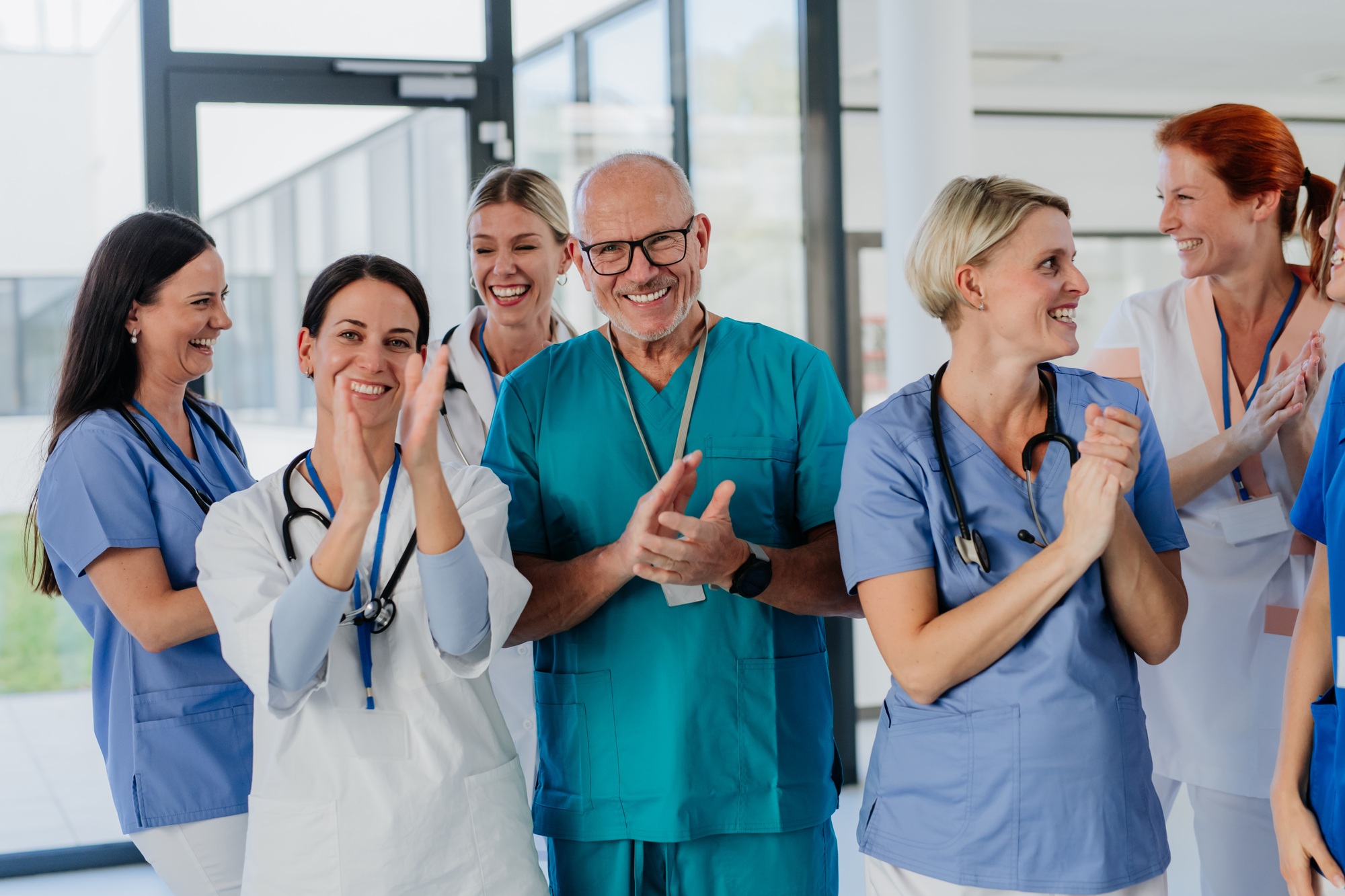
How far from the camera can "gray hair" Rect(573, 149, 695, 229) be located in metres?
1.79

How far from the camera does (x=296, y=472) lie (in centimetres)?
167

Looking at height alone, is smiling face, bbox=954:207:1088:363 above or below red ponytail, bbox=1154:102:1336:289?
below

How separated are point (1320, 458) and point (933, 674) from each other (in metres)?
0.60

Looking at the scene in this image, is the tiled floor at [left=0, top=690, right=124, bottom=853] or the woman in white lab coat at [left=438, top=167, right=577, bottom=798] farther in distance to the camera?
the tiled floor at [left=0, top=690, right=124, bottom=853]

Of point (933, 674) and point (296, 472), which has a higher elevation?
point (296, 472)

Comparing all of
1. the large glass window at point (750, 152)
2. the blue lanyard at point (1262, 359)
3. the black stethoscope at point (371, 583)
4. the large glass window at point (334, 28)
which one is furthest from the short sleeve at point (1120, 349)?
the large glass window at point (334, 28)

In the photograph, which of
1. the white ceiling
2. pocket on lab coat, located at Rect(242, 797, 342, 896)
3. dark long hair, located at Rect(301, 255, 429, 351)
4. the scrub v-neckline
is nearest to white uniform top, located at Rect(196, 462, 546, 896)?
pocket on lab coat, located at Rect(242, 797, 342, 896)

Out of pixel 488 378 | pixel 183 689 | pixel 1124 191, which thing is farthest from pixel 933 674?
pixel 1124 191

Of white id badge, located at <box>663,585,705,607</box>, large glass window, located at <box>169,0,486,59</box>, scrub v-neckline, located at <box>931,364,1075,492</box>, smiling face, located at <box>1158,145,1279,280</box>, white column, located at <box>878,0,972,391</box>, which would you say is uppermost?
large glass window, located at <box>169,0,486,59</box>

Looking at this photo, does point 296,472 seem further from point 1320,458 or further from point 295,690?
point 1320,458

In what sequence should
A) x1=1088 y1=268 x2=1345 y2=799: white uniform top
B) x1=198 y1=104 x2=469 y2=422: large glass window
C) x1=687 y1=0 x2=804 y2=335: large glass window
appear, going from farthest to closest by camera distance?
1. x1=687 y1=0 x2=804 y2=335: large glass window
2. x1=198 y1=104 x2=469 y2=422: large glass window
3. x1=1088 y1=268 x2=1345 y2=799: white uniform top

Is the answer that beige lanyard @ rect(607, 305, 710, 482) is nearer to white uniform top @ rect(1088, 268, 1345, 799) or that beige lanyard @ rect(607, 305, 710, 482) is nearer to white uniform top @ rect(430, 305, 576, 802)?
white uniform top @ rect(430, 305, 576, 802)

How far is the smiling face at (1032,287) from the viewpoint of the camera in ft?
5.17

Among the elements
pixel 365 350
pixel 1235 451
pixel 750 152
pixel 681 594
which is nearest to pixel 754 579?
pixel 681 594
